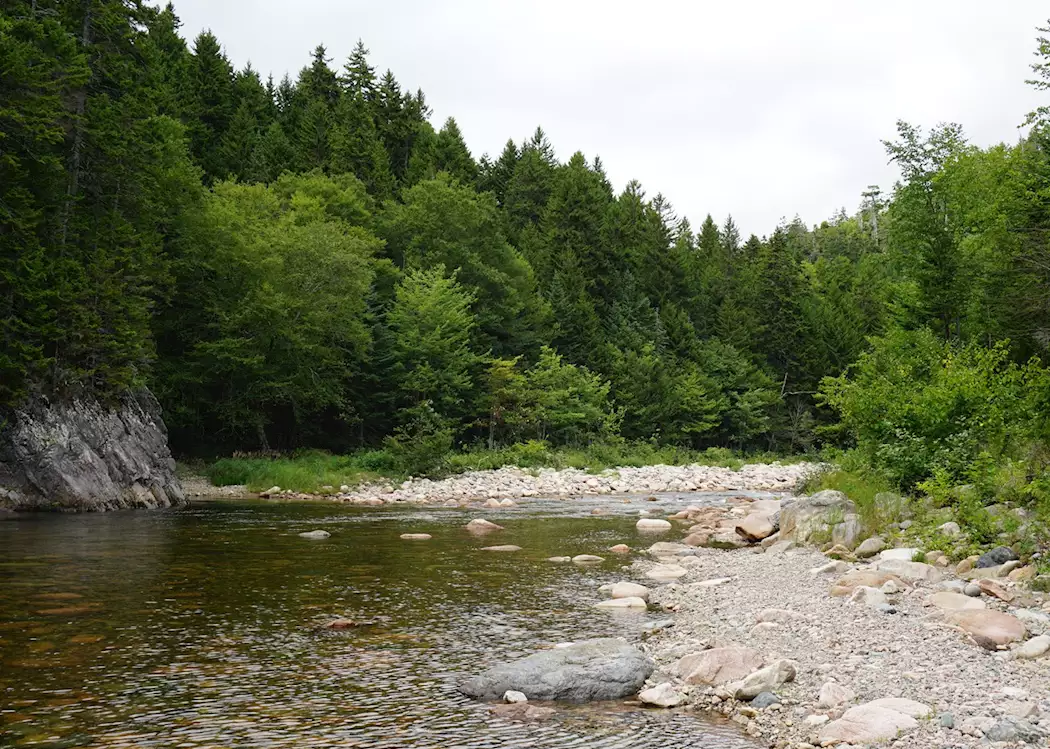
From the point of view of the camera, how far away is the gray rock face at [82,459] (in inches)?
872

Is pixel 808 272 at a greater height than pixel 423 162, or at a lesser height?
lesser

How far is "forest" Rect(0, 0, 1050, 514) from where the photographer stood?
20.3m

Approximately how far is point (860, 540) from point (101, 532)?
1594 centimetres

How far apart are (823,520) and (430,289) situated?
32.9 m

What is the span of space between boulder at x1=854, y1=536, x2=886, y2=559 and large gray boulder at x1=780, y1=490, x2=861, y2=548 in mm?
974

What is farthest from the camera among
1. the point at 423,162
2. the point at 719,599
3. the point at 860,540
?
the point at 423,162

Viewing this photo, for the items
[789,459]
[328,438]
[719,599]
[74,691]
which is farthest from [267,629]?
[789,459]

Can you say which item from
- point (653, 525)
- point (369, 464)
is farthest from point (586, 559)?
point (369, 464)

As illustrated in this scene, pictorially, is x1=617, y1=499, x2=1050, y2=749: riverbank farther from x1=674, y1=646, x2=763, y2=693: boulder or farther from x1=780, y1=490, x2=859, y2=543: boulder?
x1=780, y1=490, x2=859, y2=543: boulder

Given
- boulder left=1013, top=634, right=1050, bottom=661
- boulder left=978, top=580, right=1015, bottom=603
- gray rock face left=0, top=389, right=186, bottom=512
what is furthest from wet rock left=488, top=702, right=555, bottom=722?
gray rock face left=0, top=389, right=186, bottom=512

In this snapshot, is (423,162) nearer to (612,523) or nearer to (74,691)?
(612,523)

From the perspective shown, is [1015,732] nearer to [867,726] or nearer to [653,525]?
[867,726]

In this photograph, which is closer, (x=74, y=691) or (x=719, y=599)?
(x=74, y=691)

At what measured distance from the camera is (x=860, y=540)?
14.3 metres
